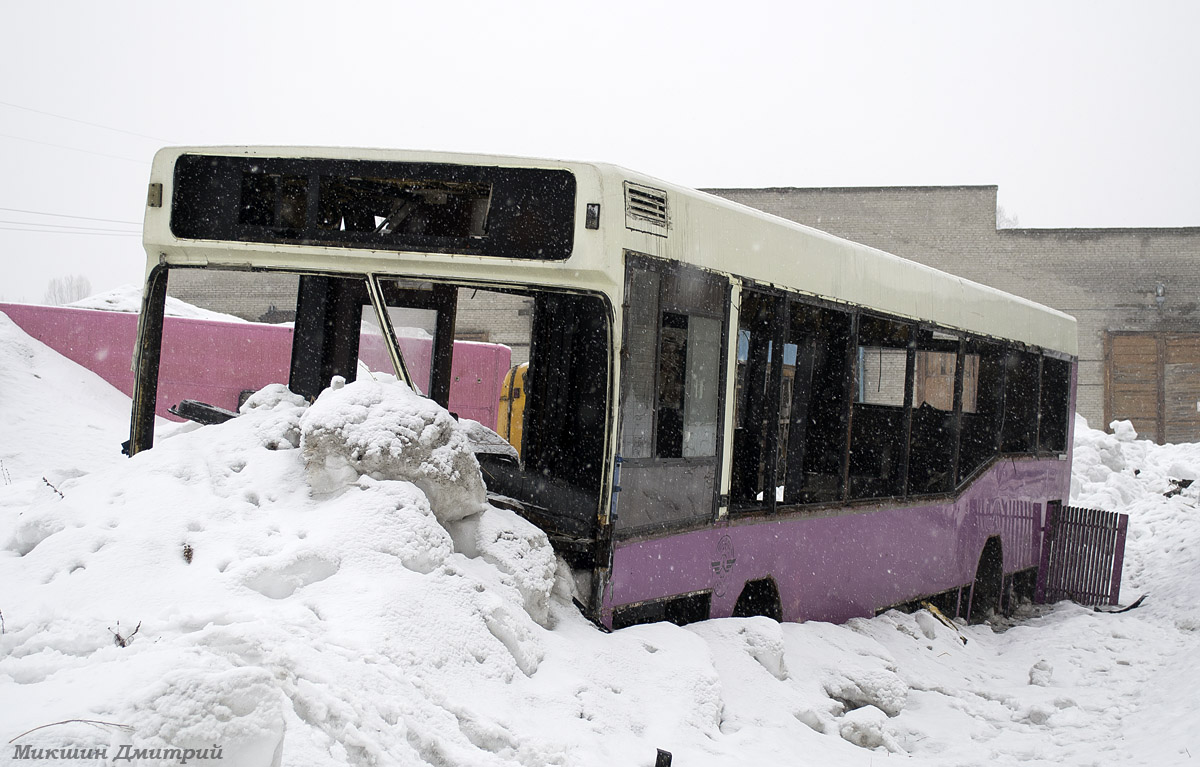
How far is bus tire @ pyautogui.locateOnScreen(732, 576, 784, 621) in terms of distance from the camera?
6645 mm

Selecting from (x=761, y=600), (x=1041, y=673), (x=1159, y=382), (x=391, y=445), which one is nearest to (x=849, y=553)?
(x=761, y=600)

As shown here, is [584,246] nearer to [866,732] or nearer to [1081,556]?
[866,732]

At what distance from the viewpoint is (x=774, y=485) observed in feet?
21.8

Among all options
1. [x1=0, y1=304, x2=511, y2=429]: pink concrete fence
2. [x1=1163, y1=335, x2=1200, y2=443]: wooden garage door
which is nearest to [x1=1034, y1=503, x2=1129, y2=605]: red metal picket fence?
[x1=0, y1=304, x2=511, y2=429]: pink concrete fence

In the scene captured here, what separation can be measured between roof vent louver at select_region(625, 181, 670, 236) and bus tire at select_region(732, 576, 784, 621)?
2.52 metres

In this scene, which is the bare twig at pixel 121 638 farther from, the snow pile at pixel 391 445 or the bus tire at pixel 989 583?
the bus tire at pixel 989 583

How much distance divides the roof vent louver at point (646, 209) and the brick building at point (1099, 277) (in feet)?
93.4

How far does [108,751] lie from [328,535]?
160cm

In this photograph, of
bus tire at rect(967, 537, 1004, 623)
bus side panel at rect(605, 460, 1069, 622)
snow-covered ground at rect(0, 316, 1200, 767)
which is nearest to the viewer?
snow-covered ground at rect(0, 316, 1200, 767)

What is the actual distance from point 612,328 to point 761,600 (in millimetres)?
2588

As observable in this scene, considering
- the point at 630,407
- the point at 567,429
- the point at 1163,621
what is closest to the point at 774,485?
the point at 567,429

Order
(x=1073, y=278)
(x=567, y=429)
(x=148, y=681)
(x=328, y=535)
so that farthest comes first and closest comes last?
(x=1073, y=278) → (x=567, y=429) → (x=328, y=535) → (x=148, y=681)

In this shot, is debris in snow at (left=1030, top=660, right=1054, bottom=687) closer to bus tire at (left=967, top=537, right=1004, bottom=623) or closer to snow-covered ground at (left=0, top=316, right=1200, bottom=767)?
snow-covered ground at (left=0, top=316, right=1200, bottom=767)

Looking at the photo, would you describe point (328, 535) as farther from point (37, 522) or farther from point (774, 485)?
point (774, 485)
